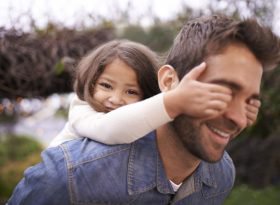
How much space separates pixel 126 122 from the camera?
1.69 m

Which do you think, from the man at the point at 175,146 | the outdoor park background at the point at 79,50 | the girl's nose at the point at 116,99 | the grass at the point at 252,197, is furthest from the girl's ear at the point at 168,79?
the grass at the point at 252,197

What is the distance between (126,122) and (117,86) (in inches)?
22.0

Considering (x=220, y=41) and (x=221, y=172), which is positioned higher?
(x=220, y=41)

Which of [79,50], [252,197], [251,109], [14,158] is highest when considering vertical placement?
[251,109]

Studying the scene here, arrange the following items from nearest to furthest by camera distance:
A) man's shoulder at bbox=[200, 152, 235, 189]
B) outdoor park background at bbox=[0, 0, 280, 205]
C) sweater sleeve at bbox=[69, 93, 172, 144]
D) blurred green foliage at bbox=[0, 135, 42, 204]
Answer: sweater sleeve at bbox=[69, 93, 172, 144] < man's shoulder at bbox=[200, 152, 235, 189] < outdoor park background at bbox=[0, 0, 280, 205] < blurred green foliage at bbox=[0, 135, 42, 204]

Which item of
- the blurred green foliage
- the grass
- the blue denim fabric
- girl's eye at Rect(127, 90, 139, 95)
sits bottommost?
the blurred green foliage

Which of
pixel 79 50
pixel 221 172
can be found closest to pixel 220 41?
pixel 221 172

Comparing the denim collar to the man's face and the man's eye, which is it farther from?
the man's eye

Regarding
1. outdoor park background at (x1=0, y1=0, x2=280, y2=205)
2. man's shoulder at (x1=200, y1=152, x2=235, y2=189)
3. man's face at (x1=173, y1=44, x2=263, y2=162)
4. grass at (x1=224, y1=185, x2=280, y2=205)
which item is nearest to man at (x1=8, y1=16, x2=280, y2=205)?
man's face at (x1=173, y1=44, x2=263, y2=162)

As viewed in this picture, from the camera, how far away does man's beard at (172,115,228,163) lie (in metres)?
1.68

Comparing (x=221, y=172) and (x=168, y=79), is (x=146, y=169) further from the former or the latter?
(x=221, y=172)

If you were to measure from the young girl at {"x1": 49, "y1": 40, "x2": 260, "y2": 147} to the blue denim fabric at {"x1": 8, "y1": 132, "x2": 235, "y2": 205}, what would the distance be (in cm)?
7

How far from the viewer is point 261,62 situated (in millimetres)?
1725

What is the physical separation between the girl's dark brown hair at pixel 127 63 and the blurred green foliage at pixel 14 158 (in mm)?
6030
